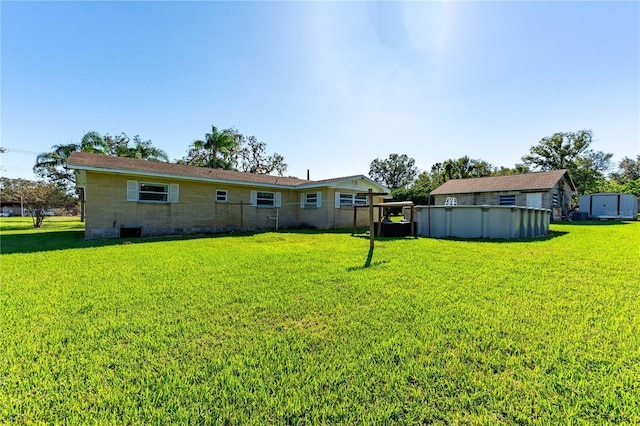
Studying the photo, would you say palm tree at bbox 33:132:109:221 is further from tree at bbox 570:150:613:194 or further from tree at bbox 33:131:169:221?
tree at bbox 570:150:613:194

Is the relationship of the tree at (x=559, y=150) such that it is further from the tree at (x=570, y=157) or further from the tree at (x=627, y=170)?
the tree at (x=627, y=170)

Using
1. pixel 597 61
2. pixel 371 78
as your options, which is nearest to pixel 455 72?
pixel 371 78

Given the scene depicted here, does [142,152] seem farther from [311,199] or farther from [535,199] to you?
[535,199]

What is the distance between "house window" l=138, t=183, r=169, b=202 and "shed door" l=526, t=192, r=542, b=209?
2442 centimetres

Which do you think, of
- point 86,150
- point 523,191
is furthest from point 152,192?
point 523,191

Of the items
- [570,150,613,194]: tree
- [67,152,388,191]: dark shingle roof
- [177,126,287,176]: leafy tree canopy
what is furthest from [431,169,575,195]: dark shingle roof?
[177,126,287,176]: leafy tree canopy

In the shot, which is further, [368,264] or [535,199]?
[535,199]

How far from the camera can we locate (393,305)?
362cm

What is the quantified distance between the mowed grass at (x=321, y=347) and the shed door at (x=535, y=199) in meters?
18.9

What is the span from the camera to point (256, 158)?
35531mm

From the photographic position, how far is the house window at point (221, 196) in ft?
46.6

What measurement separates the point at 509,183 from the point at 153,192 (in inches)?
995

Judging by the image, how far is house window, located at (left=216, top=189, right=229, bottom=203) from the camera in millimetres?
14203

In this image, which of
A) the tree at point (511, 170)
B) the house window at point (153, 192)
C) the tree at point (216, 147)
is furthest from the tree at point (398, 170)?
the house window at point (153, 192)
